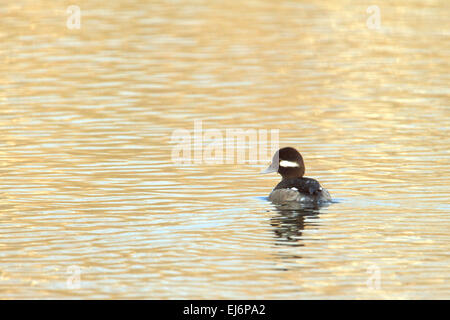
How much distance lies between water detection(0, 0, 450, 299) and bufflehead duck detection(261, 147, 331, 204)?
0.33m

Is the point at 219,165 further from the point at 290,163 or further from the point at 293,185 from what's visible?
the point at 293,185

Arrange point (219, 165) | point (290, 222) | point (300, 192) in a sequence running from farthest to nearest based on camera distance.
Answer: point (219, 165) < point (300, 192) < point (290, 222)

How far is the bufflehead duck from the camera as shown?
16984 millimetres

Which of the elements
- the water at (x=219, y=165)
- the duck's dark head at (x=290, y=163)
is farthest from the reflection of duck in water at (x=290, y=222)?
the duck's dark head at (x=290, y=163)

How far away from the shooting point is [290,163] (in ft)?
60.1

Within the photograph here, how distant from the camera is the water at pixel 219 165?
12.9 metres

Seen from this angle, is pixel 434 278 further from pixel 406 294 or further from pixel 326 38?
pixel 326 38

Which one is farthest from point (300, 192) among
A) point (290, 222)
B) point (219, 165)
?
point (219, 165)

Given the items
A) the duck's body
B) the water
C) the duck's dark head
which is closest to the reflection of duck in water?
the water

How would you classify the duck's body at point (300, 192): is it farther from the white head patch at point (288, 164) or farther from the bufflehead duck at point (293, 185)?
the white head patch at point (288, 164)

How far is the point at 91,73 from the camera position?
32938 mm

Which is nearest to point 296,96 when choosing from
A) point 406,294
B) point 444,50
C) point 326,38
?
point 444,50

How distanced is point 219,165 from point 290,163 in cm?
282

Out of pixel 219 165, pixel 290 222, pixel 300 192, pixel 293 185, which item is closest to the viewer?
pixel 290 222
